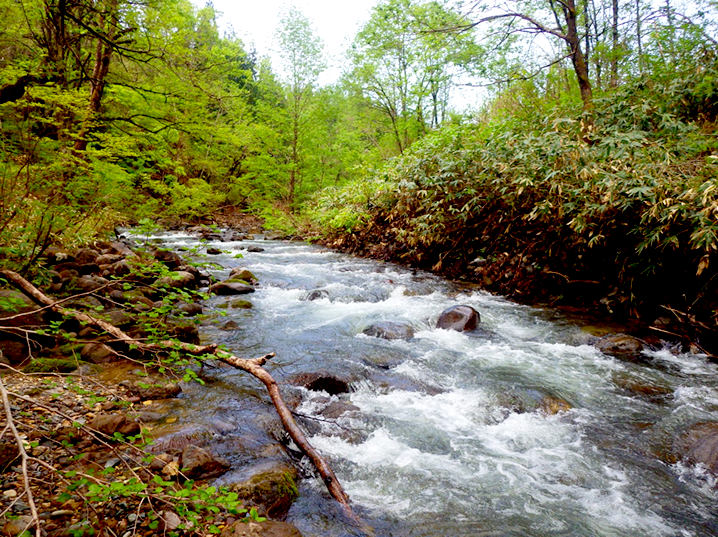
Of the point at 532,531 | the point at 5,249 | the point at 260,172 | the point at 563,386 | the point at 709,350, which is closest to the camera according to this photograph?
the point at 532,531

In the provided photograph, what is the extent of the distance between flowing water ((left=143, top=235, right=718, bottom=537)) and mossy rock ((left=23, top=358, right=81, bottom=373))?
129cm

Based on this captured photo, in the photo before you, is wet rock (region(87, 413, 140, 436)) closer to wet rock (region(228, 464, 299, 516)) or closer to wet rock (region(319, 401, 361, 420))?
wet rock (region(228, 464, 299, 516))

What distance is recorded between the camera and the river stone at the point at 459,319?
5684 mm

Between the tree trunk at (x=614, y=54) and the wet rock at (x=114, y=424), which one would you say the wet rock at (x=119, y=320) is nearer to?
the wet rock at (x=114, y=424)

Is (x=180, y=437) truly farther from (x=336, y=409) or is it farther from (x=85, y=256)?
(x=85, y=256)

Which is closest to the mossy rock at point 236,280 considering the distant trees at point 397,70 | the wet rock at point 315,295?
the wet rock at point 315,295

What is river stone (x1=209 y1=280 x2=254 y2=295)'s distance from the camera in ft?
23.8

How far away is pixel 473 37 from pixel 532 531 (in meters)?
9.66

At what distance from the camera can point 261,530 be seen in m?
1.93

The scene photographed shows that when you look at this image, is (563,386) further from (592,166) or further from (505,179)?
(505,179)

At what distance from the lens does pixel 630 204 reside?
5.06 m

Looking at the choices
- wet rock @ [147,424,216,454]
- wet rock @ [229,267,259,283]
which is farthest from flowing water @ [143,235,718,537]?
wet rock @ [229,267,259,283]

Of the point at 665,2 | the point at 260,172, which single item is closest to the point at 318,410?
the point at 665,2

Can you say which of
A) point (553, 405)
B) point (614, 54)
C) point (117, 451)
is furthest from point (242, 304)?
point (614, 54)
